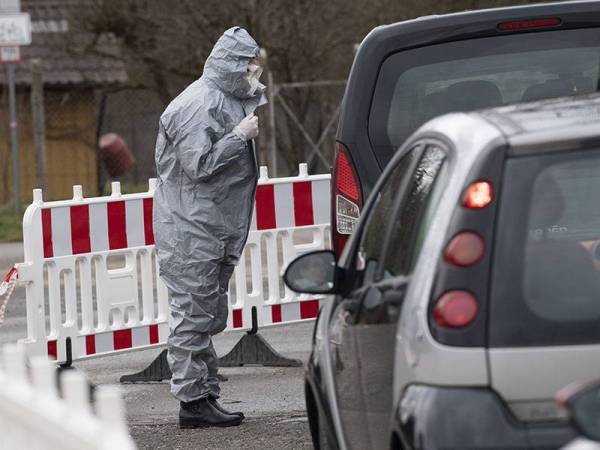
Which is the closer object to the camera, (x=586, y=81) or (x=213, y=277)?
(x=586, y=81)

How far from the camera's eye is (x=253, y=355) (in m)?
10.5

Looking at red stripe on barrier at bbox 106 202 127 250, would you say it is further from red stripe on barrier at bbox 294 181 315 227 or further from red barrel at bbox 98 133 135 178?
red barrel at bbox 98 133 135 178

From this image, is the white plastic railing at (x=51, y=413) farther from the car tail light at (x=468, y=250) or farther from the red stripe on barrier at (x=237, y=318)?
the red stripe on barrier at (x=237, y=318)

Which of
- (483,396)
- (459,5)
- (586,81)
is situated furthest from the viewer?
(459,5)

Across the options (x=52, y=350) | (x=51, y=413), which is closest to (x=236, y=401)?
(x=52, y=350)

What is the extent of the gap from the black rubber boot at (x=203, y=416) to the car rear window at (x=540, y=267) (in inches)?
166

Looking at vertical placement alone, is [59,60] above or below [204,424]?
above

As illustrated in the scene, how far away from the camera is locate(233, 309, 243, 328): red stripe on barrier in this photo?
10852 mm

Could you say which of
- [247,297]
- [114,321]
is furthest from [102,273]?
[247,297]

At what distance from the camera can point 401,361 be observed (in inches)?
171

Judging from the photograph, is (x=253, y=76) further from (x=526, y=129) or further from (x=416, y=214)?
(x=526, y=129)

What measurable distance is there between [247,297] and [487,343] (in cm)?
689

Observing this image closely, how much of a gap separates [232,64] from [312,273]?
10.2 ft

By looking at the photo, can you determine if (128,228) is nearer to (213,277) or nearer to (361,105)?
(213,277)
